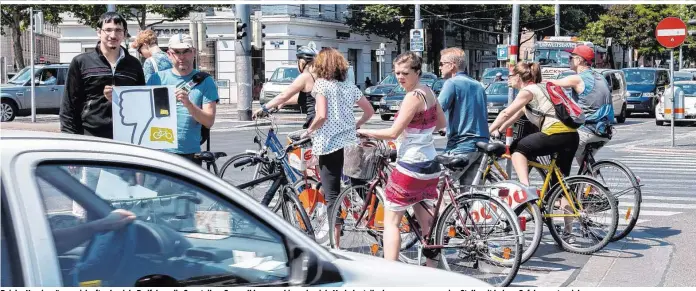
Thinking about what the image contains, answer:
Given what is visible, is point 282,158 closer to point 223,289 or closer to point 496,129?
point 496,129

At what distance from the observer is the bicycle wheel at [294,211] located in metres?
7.45

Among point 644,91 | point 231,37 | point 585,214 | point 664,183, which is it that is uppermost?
point 231,37

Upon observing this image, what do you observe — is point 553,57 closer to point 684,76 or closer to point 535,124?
point 684,76

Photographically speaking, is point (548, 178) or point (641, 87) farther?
point (641, 87)

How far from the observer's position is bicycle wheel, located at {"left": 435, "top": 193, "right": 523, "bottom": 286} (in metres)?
6.63

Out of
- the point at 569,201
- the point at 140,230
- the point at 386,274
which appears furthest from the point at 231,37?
the point at 140,230

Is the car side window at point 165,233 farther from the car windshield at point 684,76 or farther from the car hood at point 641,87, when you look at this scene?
the car windshield at point 684,76

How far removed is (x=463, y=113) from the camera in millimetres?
7988

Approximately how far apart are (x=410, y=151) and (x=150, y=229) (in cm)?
353

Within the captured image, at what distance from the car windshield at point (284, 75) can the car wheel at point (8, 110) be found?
10177 mm

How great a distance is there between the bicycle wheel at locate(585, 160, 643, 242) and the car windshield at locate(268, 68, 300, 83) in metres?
29.3

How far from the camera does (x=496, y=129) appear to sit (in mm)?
8766

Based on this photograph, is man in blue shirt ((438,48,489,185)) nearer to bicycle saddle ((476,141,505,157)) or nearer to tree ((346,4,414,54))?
bicycle saddle ((476,141,505,157))

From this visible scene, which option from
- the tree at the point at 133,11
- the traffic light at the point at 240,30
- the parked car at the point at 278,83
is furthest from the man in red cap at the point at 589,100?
the tree at the point at 133,11
